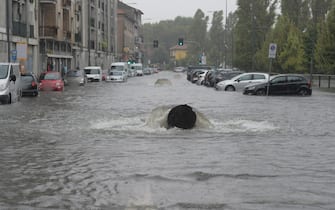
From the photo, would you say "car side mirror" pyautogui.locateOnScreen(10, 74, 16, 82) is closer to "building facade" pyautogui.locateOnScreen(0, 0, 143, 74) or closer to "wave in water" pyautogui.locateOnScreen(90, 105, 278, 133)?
"wave in water" pyautogui.locateOnScreen(90, 105, 278, 133)

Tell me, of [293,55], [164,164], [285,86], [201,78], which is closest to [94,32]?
[201,78]

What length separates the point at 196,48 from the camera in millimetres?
165000

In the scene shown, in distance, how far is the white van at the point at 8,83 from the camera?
2633 centimetres

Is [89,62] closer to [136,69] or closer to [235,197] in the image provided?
[136,69]

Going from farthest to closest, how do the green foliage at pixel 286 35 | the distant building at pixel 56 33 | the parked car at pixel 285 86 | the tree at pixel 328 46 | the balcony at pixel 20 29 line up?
the distant building at pixel 56 33 → the green foliage at pixel 286 35 → the balcony at pixel 20 29 → the tree at pixel 328 46 → the parked car at pixel 285 86

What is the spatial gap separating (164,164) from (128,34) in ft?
437

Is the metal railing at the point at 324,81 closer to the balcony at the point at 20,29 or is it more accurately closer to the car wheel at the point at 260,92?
the car wheel at the point at 260,92

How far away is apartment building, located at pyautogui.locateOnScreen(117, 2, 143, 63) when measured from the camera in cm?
13175

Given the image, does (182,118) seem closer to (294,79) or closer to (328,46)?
(294,79)

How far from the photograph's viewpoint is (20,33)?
51062 mm

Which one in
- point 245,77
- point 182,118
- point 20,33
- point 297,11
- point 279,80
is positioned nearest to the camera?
point 182,118

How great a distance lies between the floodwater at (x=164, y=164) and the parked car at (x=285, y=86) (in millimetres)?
17872

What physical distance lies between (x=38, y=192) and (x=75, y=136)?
22.3 feet

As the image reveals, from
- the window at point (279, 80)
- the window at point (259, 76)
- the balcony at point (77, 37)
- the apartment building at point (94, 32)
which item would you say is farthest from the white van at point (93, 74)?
the window at point (279, 80)
